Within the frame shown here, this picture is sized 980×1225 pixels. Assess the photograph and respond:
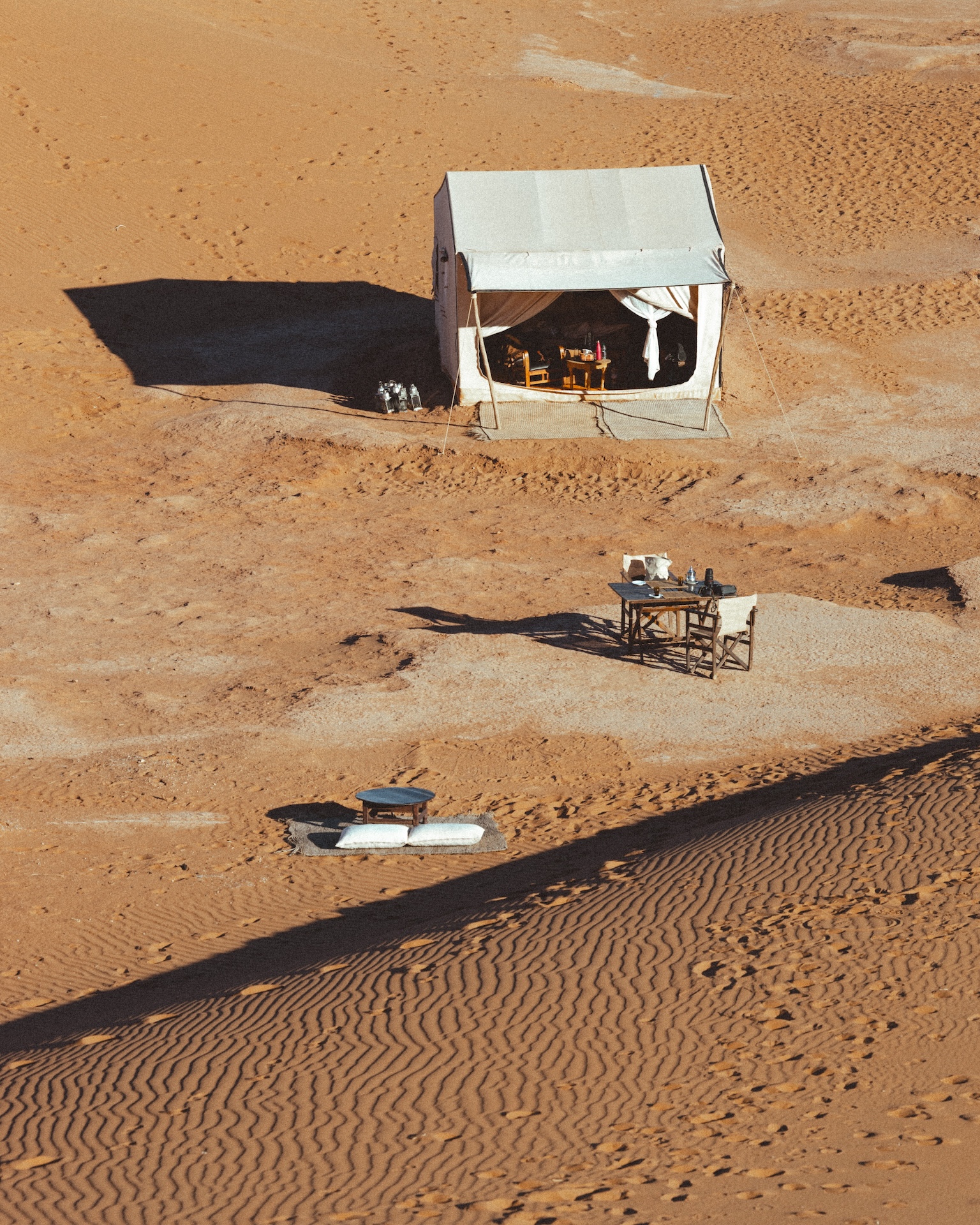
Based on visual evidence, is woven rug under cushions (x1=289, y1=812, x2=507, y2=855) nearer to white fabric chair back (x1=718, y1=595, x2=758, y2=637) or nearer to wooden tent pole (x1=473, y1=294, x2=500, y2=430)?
white fabric chair back (x1=718, y1=595, x2=758, y2=637)

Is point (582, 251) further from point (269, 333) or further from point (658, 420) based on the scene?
point (269, 333)

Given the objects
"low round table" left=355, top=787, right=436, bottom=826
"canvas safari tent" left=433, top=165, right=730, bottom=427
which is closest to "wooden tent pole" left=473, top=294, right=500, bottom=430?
"canvas safari tent" left=433, top=165, right=730, bottom=427

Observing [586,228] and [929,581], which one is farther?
[586,228]

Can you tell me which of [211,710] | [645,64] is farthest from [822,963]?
[645,64]

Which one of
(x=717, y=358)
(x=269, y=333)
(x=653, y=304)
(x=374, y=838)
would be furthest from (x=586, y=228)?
(x=374, y=838)

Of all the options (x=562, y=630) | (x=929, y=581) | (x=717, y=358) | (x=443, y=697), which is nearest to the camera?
(x=443, y=697)

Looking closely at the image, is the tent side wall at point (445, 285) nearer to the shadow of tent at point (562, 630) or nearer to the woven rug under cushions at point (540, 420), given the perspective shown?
the woven rug under cushions at point (540, 420)
